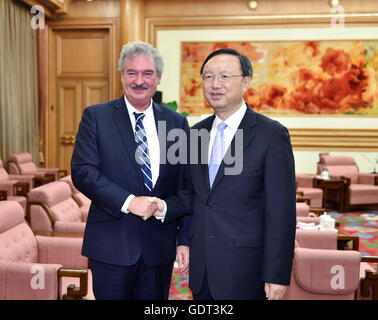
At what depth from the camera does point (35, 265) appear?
8.13 feet

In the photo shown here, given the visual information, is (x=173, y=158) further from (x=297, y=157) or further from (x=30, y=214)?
(x=297, y=157)

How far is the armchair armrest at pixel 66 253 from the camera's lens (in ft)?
10.2

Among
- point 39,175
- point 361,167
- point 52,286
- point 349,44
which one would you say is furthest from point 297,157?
point 52,286

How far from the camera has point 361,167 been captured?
8.96 m

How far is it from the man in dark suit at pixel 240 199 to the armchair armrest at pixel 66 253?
1.63 metres

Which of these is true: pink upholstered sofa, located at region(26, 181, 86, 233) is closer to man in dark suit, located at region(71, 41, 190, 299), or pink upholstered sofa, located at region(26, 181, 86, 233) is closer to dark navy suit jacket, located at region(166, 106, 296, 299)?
man in dark suit, located at region(71, 41, 190, 299)

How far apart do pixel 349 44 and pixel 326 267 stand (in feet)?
23.8

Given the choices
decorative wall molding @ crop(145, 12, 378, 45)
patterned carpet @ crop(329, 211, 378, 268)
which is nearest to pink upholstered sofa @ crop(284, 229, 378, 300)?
patterned carpet @ crop(329, 211, 378, 268)

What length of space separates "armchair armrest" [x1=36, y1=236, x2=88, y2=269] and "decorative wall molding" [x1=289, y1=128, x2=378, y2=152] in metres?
6.71

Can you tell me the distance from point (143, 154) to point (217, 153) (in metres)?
0.37

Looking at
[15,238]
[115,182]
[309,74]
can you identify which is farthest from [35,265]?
[309,74]

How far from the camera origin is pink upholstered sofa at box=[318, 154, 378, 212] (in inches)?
300

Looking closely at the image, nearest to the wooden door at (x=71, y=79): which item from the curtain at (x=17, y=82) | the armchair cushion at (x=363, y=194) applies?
the curtain at (x=17, y=82)

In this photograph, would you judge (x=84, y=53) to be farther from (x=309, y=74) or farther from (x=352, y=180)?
(x=352, y=180)
